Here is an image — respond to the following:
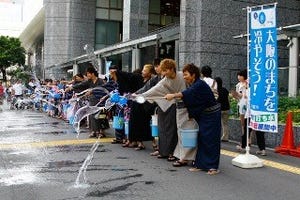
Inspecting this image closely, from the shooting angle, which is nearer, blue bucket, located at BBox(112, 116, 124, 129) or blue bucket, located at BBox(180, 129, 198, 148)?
blue bucket, located at BBox(180, 129, 198, 148)

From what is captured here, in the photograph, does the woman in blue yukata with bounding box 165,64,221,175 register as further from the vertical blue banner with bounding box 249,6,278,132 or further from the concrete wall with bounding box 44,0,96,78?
the concrete wall with bounding box 44,0,96,78

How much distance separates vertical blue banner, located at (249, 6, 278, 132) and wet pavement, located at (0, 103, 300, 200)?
83cm

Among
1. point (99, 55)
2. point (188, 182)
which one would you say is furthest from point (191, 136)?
point (99, 55)

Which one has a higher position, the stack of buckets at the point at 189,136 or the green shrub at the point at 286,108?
the green shrub at the point at 286,108

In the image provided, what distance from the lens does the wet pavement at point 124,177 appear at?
19.5 ft

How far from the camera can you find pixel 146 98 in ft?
25.6

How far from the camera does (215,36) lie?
53.4 ft

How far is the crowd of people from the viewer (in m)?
7.21

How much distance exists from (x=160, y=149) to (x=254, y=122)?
1.78m

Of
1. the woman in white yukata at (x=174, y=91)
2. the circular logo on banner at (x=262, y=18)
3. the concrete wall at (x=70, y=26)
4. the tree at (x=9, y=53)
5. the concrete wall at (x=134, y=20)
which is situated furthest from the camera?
the tree at (x=9, y=53)

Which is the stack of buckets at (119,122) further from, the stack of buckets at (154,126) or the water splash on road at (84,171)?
the stack of buckets at (154,126)

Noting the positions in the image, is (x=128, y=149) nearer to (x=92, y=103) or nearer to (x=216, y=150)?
(x=92, y=103)

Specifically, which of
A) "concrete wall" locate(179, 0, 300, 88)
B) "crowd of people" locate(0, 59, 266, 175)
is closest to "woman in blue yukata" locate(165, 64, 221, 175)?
"crowd of people" locate(0, 59, 266, 175)

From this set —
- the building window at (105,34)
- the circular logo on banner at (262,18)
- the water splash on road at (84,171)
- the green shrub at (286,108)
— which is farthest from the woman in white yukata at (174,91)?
the building window at (105,34)
